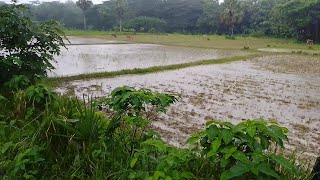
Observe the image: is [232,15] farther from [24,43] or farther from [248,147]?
[248,147]

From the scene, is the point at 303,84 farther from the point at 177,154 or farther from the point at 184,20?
the point at 184,20

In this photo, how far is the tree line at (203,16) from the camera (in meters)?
36.8

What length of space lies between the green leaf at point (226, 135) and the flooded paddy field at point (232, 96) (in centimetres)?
230

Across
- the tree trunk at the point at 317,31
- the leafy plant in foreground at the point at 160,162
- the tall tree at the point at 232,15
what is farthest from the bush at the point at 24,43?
the tall tree at the point at 232,15

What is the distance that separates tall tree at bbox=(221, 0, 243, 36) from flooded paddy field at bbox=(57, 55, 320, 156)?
113 ft

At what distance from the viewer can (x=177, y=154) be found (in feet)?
7.45

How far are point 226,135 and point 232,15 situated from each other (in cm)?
4587

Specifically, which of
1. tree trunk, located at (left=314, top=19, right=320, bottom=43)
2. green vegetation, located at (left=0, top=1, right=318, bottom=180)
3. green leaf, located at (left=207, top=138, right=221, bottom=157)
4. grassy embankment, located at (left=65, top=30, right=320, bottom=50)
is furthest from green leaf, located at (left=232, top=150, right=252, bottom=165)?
tree trunk, located at (left=314, top=19, right=320, bottom=43)

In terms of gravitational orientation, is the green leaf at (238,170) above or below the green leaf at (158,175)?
above

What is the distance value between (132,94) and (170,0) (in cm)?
6675

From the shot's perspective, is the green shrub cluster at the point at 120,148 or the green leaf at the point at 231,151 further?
the green shrub cluster at the point at 120,148

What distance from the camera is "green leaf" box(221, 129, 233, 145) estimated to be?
6.37 ft

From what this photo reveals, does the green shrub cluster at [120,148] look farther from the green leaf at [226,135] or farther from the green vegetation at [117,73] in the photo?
the green vegetation at [117,73]

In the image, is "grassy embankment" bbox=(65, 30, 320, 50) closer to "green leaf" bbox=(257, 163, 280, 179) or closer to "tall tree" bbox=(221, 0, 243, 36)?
"tall tree" bbox=(221, 0, 243, 36)
